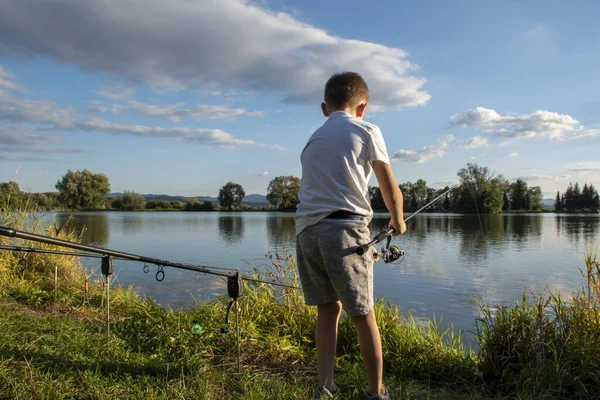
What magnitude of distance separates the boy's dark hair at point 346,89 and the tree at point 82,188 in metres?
61.0

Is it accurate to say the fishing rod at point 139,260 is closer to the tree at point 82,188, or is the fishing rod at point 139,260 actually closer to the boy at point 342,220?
the boy at point 342,220

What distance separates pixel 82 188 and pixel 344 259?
63141mm

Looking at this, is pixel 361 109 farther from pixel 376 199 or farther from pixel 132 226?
pixel 132 226

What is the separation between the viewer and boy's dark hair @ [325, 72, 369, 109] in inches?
89.9

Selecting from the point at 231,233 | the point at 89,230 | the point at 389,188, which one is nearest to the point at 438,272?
the point at 389,188

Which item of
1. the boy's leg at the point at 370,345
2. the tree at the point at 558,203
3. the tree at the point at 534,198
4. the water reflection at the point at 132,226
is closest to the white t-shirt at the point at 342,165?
the boy's leg at the point at 370,345

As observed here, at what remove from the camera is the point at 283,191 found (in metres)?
73.8

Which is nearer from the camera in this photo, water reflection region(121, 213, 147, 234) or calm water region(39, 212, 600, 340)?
calm water region(39, 212, 600, 340)

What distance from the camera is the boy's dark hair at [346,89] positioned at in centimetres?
228

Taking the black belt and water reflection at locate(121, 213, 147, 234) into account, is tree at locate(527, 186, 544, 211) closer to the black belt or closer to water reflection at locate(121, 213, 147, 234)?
water reflection at locate(121, 213, 147, 234)

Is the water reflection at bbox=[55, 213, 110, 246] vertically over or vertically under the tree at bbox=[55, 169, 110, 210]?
under

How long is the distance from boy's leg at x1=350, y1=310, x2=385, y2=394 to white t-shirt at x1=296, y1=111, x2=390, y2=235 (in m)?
0.53

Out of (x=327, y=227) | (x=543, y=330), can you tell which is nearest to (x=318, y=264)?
(x=327, y=227)

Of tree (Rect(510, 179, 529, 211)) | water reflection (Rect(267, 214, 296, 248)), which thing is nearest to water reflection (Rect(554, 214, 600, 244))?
water reflection (Rect(267, 214, 296, 248))
